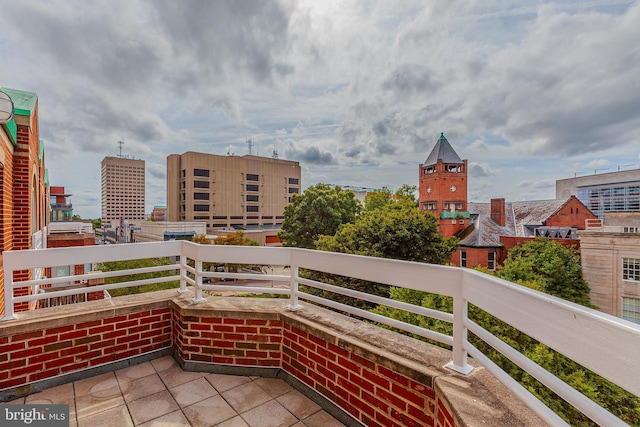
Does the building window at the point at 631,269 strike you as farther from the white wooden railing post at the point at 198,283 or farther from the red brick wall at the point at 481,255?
the white wooden railing post at the point at 198,283

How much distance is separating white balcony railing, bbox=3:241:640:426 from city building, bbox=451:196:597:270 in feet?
72.0

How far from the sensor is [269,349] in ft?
9.23

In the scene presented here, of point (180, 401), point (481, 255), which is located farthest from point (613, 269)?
point (180, 401)

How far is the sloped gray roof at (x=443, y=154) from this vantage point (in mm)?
27994

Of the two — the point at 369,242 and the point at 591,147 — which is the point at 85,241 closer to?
the point at 369,242

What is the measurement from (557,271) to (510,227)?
10.5 metres

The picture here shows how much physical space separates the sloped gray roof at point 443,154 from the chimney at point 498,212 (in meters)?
4.89

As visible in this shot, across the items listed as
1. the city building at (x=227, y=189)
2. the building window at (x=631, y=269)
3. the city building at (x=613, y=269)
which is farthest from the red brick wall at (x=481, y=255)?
the city building at (x=227, y=189)

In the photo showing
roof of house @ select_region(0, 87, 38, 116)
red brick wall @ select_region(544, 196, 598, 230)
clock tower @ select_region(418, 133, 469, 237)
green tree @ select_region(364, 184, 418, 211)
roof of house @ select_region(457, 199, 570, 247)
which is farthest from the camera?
green tree @ select_region(364, 184, 418, 211)

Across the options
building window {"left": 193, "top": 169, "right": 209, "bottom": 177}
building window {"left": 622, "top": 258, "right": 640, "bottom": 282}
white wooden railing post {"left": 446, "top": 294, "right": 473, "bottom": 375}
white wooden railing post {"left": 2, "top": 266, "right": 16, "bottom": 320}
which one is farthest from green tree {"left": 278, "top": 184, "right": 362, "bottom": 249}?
building window {"left": 193, "top": 169, "right": 209, "bottom": 177}

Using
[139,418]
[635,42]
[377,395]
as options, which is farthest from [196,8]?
[635,42]

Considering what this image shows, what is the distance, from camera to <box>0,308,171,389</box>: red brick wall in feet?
8.11

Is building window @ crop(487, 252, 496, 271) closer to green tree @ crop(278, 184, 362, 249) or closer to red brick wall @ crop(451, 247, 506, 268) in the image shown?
red brick wall @ crop(451, 247, 506, 268)

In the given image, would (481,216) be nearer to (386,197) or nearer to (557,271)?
(557,271)
